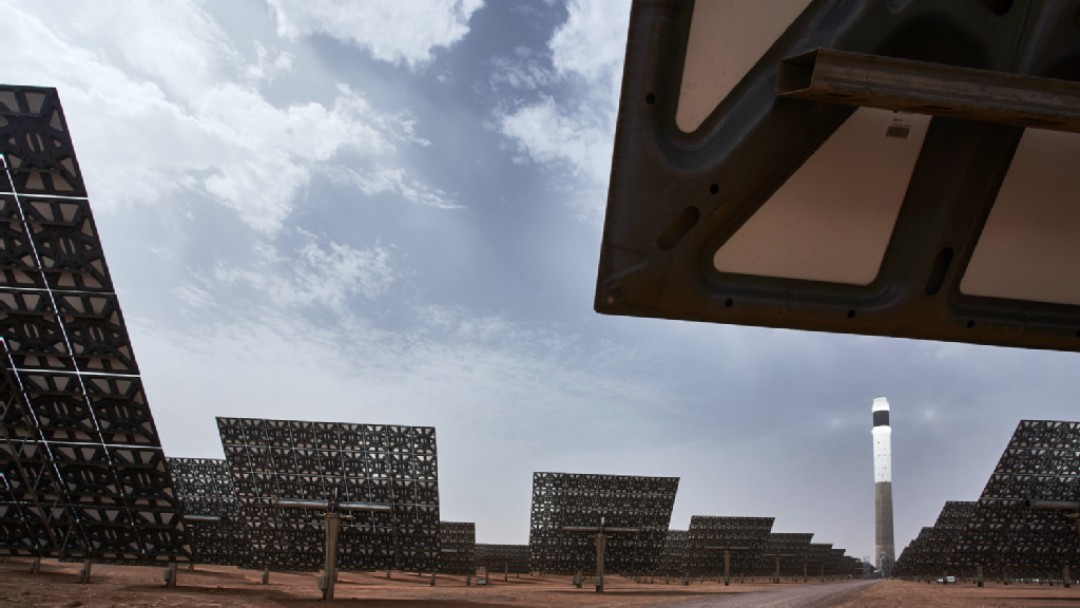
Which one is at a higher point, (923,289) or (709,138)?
(709,138)

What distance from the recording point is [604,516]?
1512 inches

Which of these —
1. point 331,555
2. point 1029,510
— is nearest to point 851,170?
point 331,555

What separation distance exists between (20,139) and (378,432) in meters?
15.3

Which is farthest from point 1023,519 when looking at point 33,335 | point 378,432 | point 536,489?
point 33,335

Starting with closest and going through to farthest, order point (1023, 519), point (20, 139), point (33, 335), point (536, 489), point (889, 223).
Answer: point (889, 223) → point (20, 139) → point (33, 335) → point (536, 489) → point (1023, 519)

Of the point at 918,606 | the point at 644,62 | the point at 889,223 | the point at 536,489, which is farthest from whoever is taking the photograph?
the point at 536,489

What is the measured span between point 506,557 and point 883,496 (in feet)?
227

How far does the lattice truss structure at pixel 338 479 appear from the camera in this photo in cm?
2681

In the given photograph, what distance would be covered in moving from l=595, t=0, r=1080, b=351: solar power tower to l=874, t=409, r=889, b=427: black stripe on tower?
120185 mm

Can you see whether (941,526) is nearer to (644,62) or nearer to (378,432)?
(378,432)

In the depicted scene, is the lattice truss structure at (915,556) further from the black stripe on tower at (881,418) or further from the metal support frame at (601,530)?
the metal support frame at (601,530)

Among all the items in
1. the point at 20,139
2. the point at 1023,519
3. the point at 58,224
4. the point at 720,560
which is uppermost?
the point at 20,139

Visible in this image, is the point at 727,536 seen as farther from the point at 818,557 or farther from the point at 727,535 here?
the point at 818,557

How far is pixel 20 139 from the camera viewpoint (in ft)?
52.6
